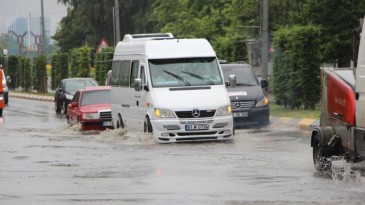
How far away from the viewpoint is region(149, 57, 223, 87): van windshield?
24094mm

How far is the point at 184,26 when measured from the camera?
67188 mm

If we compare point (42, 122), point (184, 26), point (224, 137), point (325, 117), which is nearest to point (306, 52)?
point (42, 122)

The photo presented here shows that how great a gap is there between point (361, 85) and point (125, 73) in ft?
42.1

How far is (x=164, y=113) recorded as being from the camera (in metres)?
23.2

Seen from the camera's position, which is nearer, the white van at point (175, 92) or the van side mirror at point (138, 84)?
the white van at point (175, 92)

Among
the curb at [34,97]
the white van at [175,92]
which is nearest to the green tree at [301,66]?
the white van at [175,92]

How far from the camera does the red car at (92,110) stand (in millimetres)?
29938

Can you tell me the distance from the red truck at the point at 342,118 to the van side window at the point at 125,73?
10092 millimetres

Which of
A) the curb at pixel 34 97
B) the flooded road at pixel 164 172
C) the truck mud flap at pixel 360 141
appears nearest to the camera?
the flooded road at pixel 164 172

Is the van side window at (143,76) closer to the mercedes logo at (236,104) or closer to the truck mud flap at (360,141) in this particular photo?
the mercedes logo at (236,104)

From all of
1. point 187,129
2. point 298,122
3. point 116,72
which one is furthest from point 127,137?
point 298,122

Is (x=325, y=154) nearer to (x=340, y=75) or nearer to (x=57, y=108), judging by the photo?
(x=340, y=75)

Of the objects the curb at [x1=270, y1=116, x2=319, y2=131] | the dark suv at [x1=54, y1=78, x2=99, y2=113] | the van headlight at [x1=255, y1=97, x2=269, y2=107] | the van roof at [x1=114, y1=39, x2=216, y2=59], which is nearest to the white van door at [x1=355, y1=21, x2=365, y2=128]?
the van roof at [x1=114, y1=39, x2=216, y2=59]

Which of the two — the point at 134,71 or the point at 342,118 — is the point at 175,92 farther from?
the point at 342,118
